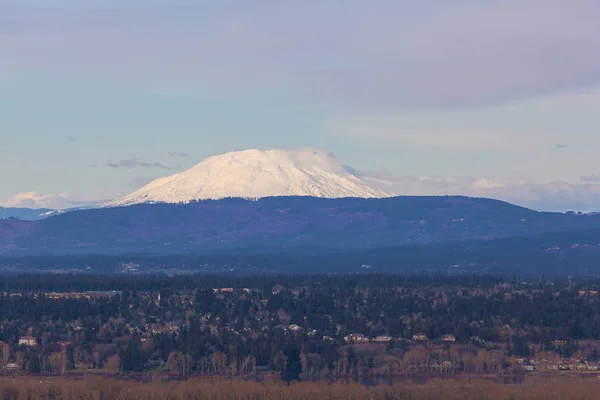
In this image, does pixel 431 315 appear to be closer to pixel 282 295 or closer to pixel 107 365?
pixel 282 295

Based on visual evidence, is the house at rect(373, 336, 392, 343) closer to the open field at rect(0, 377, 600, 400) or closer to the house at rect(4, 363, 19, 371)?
the open field at rect(0, 377, 600, 400)

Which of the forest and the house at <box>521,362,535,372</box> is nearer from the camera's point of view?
the forest

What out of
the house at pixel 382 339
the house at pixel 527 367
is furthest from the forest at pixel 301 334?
the house at pixel 382 339

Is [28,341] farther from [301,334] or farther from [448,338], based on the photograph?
[448,338]

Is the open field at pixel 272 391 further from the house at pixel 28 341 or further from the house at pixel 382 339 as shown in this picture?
the house at pixel 382 339

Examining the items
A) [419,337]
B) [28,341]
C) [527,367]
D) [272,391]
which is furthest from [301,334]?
[272,391]

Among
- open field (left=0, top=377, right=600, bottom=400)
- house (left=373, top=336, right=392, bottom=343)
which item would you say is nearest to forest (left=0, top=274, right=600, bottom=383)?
house (left=373, top=336, right=392, bottom=343)

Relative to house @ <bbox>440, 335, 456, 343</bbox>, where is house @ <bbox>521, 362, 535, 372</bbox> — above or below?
below

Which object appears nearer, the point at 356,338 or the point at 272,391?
the point at 272,391
